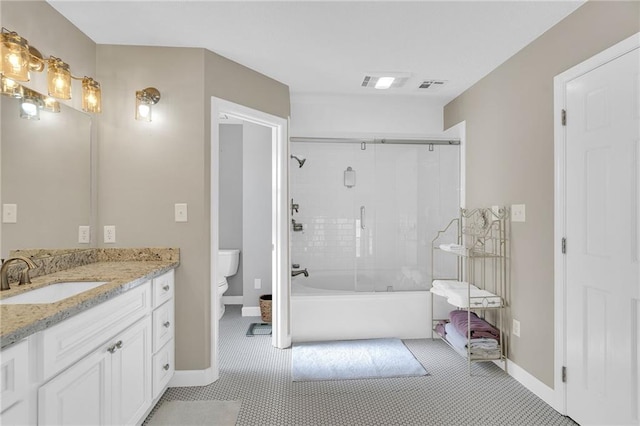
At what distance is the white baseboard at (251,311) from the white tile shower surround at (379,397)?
3.64ft

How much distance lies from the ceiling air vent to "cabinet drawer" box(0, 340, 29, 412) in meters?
3.17

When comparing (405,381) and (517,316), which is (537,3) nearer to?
(517,316)

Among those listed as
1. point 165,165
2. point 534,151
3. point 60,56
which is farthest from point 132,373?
point 534,151

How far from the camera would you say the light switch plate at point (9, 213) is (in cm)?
162

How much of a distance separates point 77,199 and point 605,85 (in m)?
3.09

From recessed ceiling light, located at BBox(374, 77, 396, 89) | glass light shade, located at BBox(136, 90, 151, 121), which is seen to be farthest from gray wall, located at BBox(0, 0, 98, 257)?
recessed ceiling light, located at BBox(374, 77, 396, 89)

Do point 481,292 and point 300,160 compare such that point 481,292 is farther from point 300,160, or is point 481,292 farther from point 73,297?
point 73,297

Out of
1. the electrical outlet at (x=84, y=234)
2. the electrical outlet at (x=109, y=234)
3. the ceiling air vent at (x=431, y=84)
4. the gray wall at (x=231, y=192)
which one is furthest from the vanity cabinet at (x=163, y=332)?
the ceiling air vent at (x=431, y=84)

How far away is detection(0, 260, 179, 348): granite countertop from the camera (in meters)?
1.06

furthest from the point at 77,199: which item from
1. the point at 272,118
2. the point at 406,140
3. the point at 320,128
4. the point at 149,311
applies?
the point at 406,140

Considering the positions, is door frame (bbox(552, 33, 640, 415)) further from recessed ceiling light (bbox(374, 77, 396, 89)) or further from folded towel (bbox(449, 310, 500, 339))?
recessed ceiling light (bbox(374, 77, 396, 89))

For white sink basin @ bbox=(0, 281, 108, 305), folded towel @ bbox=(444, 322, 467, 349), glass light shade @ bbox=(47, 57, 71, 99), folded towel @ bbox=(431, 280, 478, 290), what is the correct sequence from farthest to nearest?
folded towel @ bbox=(431, 280, 478, 290), folded towel @ bbox=(444, 322, 467, 349), glass light shade @ bbox=(47, 57, 71, 99), white sink basin @ bbox=(0, 281, 108, 305)

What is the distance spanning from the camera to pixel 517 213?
2.41 m

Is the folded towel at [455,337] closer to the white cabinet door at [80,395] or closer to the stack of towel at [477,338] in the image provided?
the stack of towel at [477,338]
